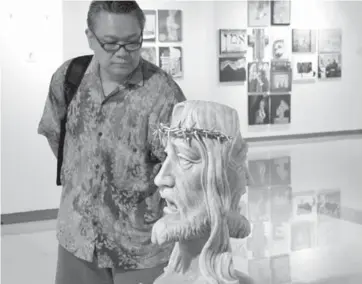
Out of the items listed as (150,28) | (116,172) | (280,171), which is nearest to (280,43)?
(150,28)

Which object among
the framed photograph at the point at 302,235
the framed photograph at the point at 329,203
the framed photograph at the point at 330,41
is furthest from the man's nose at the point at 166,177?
the framed photograph at the point at 330,41

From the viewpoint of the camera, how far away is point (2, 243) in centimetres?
557

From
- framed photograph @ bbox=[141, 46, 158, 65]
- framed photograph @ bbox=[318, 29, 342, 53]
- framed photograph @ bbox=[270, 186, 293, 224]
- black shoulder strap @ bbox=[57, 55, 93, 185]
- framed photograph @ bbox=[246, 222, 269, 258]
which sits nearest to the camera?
black shoulder strap @ bbox=[57, 55, 93, 185]

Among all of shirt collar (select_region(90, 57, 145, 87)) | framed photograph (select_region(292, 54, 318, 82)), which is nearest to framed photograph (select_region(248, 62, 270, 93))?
framed photograph (select_region(292, 54, 318, 82))

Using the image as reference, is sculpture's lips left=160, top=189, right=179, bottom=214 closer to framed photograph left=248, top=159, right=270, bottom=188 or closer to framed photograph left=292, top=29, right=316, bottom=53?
framed photograph left=248, top=159, right=270, bottom=188

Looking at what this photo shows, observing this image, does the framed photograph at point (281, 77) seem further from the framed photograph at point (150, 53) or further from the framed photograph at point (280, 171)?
the framed photograph at point (150, 53)

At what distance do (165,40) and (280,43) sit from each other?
2.66 m

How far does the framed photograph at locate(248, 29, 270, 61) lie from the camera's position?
35.9 feet

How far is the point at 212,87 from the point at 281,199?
3714mm

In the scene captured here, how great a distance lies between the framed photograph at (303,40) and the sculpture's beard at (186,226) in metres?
10.1

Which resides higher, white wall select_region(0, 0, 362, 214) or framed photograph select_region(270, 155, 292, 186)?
white wall select_region(0, 0, 362, 214)

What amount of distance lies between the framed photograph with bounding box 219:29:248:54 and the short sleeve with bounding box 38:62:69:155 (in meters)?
7.84

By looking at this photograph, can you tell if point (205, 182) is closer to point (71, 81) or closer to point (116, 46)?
point (116, 46)

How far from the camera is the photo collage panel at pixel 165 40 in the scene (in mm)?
9602
